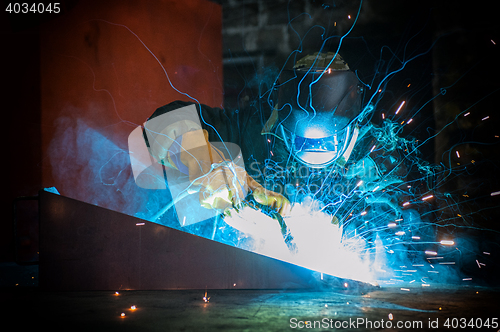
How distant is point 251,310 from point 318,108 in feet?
6.08

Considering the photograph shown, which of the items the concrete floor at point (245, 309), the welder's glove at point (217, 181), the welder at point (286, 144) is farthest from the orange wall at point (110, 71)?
the concrete floor at point (245, 309)

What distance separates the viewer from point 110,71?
3.91m

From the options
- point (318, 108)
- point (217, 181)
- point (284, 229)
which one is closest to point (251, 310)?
point (284, 229)

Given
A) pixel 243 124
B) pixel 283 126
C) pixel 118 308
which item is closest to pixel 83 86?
pixel 243 124

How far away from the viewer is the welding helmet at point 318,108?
296 cm

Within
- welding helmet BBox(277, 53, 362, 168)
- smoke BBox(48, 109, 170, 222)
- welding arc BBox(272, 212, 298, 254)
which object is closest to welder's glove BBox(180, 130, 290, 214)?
welding arc BBox(272, 212, 298, 254)

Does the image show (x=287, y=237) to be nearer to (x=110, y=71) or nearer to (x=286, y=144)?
(x=286, y=144)

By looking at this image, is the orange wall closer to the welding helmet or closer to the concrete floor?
the welding helmet

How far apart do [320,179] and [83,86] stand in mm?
2898

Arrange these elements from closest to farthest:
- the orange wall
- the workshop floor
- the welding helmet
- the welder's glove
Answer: the workshop floor < the welding helmet < the welder's glove < the orange wall

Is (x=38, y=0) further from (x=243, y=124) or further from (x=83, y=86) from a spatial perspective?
(x=243, y=124)

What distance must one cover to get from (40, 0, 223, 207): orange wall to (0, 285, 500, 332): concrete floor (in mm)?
1811

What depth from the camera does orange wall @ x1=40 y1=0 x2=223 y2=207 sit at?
143 inches

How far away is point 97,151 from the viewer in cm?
385
